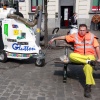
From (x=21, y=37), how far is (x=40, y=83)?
2110 millimetres

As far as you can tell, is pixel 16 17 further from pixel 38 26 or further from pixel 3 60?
pixel 3 60

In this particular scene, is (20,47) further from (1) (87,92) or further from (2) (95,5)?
(2) (95,5)

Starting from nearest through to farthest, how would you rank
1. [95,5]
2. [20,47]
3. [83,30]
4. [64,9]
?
[83,30], [20,47], [95,5], [64,9]

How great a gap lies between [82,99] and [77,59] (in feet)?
3.03

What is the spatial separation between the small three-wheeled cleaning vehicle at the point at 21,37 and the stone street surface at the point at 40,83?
0.93 ft

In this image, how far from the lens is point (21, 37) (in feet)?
23.5

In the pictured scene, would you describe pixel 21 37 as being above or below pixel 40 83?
above

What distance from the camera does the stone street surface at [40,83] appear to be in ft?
15.5

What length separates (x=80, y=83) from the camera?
216 inches

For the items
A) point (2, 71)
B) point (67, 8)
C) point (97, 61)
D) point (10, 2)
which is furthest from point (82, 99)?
point (67, 8)

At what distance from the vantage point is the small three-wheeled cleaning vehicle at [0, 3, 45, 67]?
7.09 m

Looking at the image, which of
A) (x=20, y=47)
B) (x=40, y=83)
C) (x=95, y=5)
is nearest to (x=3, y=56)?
(x=20, y=47)

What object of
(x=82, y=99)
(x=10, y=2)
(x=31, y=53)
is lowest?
(x=82, y=99)

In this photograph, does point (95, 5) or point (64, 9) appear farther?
point (64, 9)
